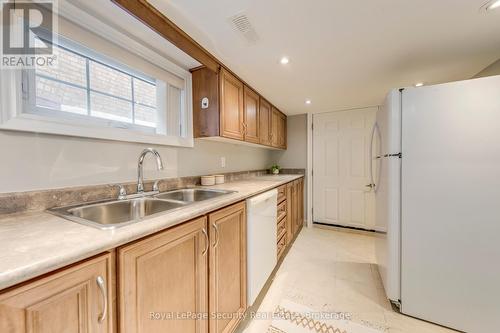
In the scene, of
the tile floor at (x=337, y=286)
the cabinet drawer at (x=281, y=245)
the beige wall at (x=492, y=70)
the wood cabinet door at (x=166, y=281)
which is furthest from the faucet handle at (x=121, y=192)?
the beige wall at (x=492, y=70)

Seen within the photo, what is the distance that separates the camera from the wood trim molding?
1.04 metres

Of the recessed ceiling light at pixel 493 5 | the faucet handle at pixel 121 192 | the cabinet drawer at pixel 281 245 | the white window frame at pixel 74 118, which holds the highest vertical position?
the recessed ceiling light at pixel 493 5

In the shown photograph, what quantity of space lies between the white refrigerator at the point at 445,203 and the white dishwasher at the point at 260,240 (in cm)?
93

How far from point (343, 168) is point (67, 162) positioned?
11.3ft

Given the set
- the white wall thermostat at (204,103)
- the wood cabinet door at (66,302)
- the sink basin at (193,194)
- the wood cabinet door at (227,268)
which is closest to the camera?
the wood cabinet door at (66,302)

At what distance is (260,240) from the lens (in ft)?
5.06

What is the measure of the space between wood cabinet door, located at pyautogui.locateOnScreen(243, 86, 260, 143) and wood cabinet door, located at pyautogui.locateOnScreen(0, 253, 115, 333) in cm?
182

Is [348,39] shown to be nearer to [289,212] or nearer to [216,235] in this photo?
[216,235]

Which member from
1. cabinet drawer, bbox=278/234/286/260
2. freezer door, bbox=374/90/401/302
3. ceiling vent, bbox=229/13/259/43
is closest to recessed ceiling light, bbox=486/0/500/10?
freezer door, bbox=374/90/401/302

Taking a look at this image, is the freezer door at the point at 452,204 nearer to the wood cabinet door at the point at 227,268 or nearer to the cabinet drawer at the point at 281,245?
the cabinet drawer at the point at 281,245

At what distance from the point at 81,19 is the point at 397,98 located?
211 cm

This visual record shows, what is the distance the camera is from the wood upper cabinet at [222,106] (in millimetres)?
→ 1740

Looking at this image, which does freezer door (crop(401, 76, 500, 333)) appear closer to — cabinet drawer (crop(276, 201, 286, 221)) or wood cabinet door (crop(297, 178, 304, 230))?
cabinet drawer (crop(276, 201, 286, 221))

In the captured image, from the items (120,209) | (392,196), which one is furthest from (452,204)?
(120,209)
